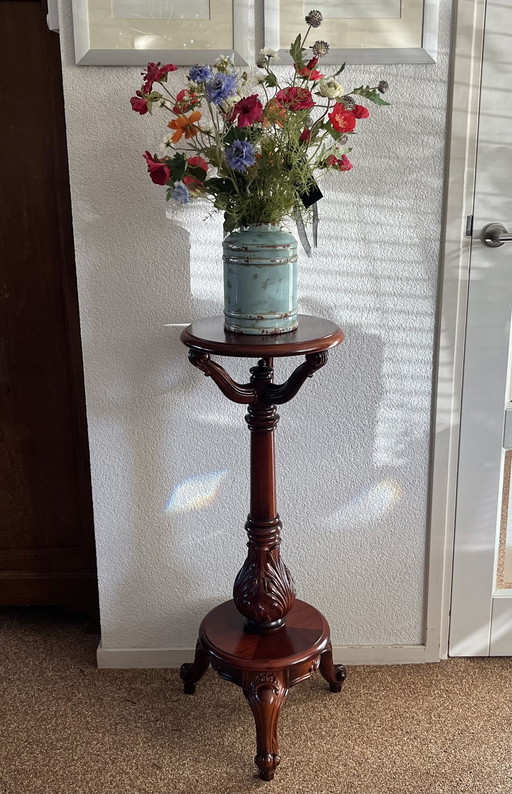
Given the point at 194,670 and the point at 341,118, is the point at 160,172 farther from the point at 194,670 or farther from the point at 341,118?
the point at 194,670

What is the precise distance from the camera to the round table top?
1512 mm

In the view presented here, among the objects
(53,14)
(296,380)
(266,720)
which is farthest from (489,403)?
(53,14)

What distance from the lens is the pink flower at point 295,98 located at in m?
1.46

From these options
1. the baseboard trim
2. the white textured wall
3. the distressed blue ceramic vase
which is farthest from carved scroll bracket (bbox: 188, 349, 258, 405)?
the baseboard trim

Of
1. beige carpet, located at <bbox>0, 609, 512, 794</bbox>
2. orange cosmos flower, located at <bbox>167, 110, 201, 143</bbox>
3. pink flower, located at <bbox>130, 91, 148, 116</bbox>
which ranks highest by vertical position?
pink flower, located at <bbox>130, 91, 148, 116</bbox>

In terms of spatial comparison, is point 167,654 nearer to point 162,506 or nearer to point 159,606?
point 159,606

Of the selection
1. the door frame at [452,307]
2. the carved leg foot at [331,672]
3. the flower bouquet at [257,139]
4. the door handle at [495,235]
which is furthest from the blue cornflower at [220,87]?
the carved leg foot at [331,672]

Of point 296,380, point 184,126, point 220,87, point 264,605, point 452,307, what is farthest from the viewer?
point 452,307

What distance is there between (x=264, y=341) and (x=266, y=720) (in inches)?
34.1

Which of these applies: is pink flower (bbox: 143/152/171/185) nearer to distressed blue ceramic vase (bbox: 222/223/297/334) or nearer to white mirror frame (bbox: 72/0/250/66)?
distressed blue ceramic vase (bbox: 222/223/297/334)

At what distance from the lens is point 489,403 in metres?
1.98

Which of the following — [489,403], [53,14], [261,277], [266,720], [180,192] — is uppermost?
[53,14]

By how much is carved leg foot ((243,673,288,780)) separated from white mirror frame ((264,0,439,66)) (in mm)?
Answer: 1462

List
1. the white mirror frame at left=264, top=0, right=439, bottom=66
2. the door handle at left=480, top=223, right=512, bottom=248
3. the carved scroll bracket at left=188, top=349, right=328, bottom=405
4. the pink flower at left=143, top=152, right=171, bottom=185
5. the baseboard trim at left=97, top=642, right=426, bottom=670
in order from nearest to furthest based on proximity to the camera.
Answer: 1. the pink flower at left=143, top=152, right=171, bottom=185
2. the carved scroll bracket at left=188, top=349, right=328, bottom=405
3. the white mirror frame at left=264, top=0, right=439, bottom=66
4. the door handle at left=480, top=223, right=512, bottom=248
5. the baseboard trim at left=97, top=642, right=426, bottom=670
